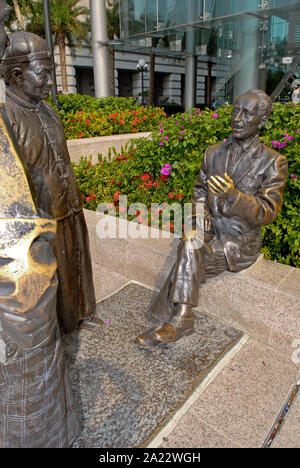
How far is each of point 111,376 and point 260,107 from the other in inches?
95.2

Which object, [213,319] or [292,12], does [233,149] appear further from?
[292,12]

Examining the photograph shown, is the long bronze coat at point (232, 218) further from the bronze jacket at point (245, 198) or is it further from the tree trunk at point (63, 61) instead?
the tree trunk at point (63, 61)

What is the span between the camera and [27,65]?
6.63 feet

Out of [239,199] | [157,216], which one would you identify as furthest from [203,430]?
[157,216]

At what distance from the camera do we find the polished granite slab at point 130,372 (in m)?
2.17

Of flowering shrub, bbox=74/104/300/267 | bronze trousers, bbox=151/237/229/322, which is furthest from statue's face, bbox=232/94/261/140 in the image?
flowering shrub, bbox=74/104/300/267

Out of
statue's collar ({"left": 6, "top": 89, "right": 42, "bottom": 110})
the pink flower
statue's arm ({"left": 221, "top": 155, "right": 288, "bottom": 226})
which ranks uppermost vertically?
statue's collar ({"left": 6, "top": 89, "right": 42, "bottom": 110})

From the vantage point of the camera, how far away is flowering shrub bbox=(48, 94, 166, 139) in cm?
772

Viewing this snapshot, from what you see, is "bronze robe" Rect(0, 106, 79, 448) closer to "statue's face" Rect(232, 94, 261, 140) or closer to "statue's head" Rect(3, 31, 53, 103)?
"statue's head" Rect(3, 31, 53, 103)

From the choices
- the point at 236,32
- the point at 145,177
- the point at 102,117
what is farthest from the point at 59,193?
the point at 236,32

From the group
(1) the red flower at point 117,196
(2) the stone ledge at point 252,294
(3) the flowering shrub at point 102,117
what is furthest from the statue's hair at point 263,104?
(3) the flowering shrub at point 102,117

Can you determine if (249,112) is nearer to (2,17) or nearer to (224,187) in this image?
(224,187)

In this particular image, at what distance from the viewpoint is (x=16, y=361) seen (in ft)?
4.34

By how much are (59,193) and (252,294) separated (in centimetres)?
187
